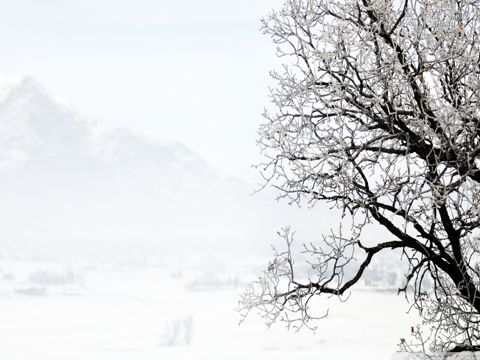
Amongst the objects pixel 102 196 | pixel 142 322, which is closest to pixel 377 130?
pixel 142 322

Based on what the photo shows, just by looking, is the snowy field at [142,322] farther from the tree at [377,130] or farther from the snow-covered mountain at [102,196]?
the tree at [377,130]

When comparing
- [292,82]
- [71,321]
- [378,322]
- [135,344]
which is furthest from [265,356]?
[292,82]

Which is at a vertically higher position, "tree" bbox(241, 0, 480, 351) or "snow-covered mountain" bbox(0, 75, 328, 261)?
"snow-covered mountain" bbox(0, 75, 328, 261)

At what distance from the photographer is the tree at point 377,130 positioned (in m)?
6.10

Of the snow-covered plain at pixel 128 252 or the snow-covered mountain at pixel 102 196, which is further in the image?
the snow-covered mountain at pixel 102 196

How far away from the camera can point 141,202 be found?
156 ft

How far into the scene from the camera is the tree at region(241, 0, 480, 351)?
610 centimetres

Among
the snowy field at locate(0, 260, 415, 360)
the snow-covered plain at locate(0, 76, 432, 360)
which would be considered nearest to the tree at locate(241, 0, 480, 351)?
the snow-covered plain at locate(0, 76, 432, 360)

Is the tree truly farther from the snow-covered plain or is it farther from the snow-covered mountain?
the snow-covered mountain

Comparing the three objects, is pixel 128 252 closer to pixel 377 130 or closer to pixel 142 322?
pixel 142 322

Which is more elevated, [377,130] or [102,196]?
[102,196]

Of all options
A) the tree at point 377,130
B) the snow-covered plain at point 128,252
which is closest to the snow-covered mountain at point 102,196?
the snow-covered plain at point 128,252

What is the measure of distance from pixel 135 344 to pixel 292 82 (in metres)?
23.2

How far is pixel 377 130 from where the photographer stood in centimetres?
683
